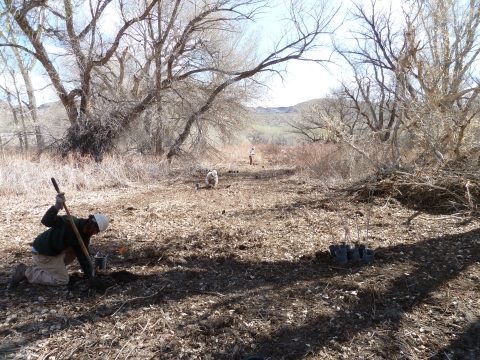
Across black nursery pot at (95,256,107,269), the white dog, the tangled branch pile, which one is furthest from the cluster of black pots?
the white dog

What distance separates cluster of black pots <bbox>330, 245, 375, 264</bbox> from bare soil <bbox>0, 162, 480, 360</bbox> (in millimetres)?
79

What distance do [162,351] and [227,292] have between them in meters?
0.99

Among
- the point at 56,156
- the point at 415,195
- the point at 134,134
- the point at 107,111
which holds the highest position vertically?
the point at 107,111

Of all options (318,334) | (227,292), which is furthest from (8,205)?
(318,334)

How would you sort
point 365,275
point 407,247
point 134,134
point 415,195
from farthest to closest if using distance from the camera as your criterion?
point 134,134, point 415,195, point 407,247, point 365,275

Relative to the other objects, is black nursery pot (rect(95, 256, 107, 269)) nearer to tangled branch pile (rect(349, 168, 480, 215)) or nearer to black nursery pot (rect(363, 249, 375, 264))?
black nursery pot (rect(363, 249, 375, 264))

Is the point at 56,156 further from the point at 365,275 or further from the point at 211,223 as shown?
the point at 365,275

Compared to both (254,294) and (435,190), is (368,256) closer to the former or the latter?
(254,294)

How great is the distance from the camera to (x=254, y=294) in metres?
3.20

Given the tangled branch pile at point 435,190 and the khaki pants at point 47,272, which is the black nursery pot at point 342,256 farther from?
the khaki pants at point 47,272

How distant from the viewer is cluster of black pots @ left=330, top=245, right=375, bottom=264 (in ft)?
12.3

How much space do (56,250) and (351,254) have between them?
10.6ft

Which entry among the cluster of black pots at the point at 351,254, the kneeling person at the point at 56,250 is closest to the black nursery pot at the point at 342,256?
the cluster of black pots at the point at 351,254

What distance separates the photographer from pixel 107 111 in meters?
11.6
